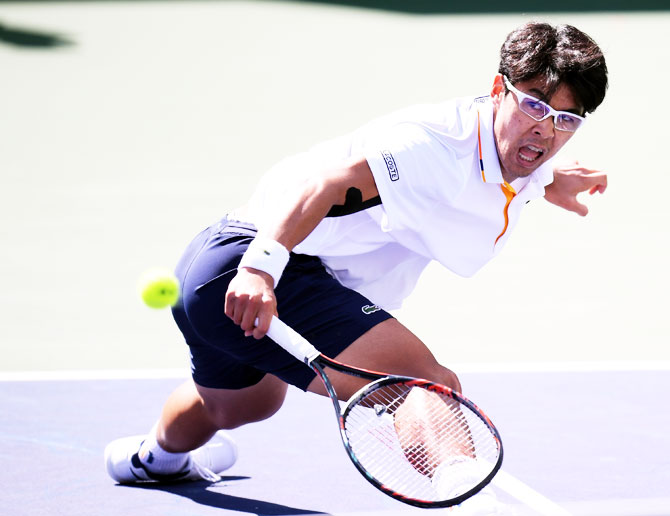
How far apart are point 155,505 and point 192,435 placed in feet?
0.81

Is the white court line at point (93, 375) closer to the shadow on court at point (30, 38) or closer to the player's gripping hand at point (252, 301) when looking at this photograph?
the player's gripping hand at point (252, 301)

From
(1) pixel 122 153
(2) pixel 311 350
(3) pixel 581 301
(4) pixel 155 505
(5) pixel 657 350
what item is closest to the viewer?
(2) pixel 311 350

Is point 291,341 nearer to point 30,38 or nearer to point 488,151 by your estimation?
point 488,151

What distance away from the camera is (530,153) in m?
2.91

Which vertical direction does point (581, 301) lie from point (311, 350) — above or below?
below

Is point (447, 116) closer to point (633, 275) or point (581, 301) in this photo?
point (581, 301)

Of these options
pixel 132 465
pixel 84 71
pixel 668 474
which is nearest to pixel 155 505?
pixel 132 465

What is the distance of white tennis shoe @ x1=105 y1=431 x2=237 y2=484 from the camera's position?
3.66 metres

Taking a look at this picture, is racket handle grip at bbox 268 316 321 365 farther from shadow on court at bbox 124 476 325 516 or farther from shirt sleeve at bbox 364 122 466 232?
shadow on court at bbox 124 476 325 516

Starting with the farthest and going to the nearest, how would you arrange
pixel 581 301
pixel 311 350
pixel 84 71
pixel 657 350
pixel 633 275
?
pixel 84 71 → pixel 633 275 → pixel 581 301 → pixel 657 350 → pixel 311 350

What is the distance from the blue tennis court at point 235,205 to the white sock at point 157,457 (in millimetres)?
83

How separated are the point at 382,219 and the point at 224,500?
4.02ft

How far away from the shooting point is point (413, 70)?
996cm

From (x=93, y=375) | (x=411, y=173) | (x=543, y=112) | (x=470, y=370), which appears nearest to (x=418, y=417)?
(x=411, y=173)
